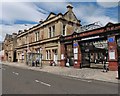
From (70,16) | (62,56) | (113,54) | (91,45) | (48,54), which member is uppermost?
(70,16)

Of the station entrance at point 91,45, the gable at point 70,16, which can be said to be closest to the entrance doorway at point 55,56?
the station entrance at point 91,45

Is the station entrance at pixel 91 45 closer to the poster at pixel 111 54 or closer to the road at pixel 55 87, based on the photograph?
the poster at pixel 111 54

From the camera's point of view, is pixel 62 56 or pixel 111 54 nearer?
pixel 111 54

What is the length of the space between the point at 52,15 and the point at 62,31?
4854 mm

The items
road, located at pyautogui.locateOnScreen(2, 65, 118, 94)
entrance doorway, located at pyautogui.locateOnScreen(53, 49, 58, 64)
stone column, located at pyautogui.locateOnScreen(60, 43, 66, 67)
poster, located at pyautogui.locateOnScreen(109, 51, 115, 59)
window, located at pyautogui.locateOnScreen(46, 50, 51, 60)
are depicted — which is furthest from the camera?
window, located at pyautogui.locateOnScreen(46, 50, 51, 60)

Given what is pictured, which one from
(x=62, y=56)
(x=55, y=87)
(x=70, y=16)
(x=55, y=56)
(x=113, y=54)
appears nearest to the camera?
(x=55, y=87)

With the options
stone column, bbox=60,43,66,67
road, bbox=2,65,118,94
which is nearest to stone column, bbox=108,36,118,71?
road, bbox=2,65,118,94

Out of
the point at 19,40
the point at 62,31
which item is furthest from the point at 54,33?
the point at 19,40

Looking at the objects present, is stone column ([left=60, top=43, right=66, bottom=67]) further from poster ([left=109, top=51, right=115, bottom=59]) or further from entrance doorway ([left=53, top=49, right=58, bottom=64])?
poster ([left=109, top=51, right=115, bottom=59])

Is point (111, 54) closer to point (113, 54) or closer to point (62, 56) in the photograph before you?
point (113, 54)

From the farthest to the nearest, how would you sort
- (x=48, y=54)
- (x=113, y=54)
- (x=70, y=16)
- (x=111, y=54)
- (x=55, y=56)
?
(x=48, y=54)
(x=70, y=16)
(x=55, y=56)
(x=111, y=54)
(x=113, y=54)

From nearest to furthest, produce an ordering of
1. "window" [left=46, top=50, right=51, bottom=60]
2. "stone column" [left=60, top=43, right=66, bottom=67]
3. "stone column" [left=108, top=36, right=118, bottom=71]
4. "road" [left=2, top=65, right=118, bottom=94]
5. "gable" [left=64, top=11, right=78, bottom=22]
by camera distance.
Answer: "road" [left=2, top=65, right=118, bottom=94] → "stone column" [left=108, top=36, right=118, bottom=71] → "stone column" [left=60, top=43, right=66, bottom=67] → "gable" [left=64, top=11, right=78, bottom=22] → "window" [left=46, top=50, right=51, bottom=60]

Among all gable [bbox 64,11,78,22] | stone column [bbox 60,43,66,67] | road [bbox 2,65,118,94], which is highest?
gable [bbox 64,11,78,22]

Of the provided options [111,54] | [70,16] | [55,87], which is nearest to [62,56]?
[70,16]
